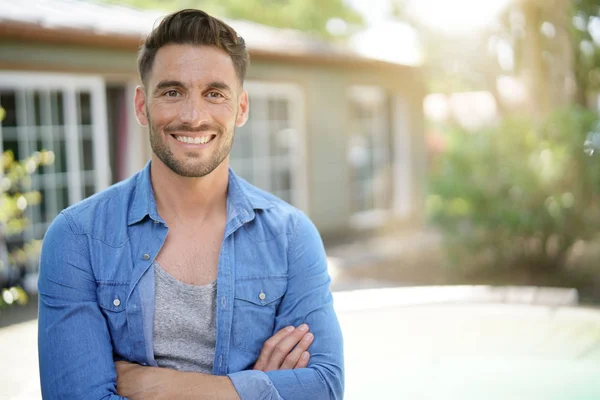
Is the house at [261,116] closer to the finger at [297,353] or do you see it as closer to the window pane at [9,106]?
the window pane at [9,106]

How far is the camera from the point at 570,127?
7.23 metres

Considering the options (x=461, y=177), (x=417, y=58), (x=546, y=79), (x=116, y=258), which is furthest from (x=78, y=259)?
(x=417, y=58)

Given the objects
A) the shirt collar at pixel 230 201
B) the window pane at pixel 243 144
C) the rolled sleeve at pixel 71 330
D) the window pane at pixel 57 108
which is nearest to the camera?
the rolled sleeve at pixel 71 330

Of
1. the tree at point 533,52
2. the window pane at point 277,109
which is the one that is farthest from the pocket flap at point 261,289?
the window pane at point 277,109

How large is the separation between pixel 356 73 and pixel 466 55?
185 centimetres

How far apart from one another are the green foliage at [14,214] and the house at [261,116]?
0.52 meters

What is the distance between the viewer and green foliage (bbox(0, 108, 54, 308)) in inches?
206

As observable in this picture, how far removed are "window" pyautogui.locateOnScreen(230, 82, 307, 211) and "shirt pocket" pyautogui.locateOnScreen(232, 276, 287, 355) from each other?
7.66m

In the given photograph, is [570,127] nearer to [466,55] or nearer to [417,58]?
[466,55]

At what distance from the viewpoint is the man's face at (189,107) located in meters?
1.97

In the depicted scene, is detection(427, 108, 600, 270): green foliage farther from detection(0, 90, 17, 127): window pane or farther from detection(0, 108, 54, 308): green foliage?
detection(0, 90, 17, 127): window pane

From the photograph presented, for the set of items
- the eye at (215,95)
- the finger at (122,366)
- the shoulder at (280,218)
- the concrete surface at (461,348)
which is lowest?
the concrete surface at (461,348)

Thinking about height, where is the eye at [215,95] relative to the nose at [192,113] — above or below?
above

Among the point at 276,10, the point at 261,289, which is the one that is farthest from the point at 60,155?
the point at 276,10
